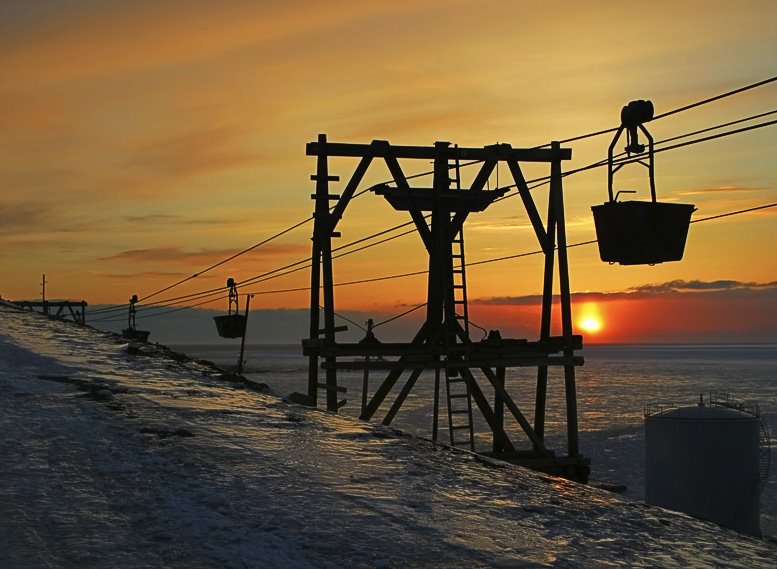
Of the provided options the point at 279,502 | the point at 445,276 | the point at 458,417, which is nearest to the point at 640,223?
the point at 279,502

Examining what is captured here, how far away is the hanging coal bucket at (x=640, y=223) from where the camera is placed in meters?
8.59

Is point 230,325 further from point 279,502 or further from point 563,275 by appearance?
point 279,502

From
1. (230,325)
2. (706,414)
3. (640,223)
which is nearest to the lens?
(640,223)

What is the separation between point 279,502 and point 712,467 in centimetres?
1817

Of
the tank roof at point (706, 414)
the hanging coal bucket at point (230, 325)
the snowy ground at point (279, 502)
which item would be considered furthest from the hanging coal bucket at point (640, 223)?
the hanging coal bucket at point (230, 325)

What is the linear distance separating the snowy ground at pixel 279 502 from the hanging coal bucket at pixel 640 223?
8.73 ft

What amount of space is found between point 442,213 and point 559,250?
7.12 feet

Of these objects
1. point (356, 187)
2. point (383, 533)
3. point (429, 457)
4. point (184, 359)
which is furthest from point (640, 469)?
point (383, 533)

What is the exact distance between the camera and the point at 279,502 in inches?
221

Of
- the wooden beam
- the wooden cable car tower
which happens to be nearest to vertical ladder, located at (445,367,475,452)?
the wooden cable car tower

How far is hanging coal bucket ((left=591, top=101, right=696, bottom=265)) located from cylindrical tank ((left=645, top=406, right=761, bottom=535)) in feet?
46.3

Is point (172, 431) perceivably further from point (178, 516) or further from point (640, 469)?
point (640, 469)

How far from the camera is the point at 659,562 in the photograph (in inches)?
199

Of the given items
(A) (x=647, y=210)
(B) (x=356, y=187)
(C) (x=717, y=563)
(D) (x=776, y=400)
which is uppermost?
(B) (x=356, y=187)
